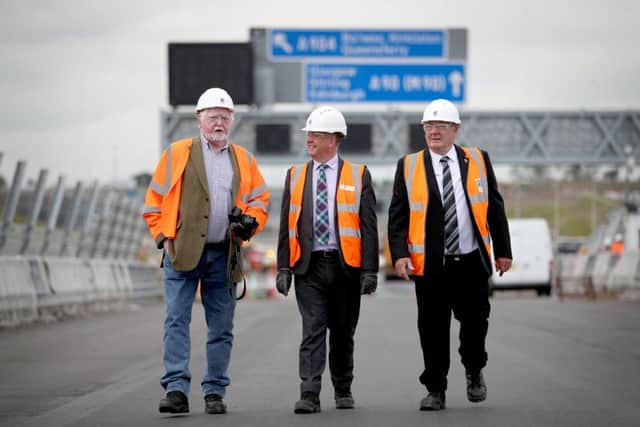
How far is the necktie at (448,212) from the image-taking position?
9828mm

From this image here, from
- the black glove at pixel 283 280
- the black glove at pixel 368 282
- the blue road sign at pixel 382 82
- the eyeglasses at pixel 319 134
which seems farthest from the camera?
the blue road sign at pixel 382 82

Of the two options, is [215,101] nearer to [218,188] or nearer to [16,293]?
[218,188]

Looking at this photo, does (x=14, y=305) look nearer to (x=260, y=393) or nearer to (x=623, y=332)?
(x=623, y=332)

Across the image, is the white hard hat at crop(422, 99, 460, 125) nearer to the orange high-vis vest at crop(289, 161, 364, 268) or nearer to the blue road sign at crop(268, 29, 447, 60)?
the orange high-vis vest at crop(289, 161, 364, 268)

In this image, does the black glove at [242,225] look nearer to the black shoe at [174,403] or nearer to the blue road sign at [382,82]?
the black shoe at [174,403]

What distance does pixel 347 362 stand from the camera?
1000 cm

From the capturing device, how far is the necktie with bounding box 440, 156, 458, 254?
9.83 meters

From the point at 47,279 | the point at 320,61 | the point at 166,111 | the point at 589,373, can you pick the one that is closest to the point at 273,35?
the point at 320,61

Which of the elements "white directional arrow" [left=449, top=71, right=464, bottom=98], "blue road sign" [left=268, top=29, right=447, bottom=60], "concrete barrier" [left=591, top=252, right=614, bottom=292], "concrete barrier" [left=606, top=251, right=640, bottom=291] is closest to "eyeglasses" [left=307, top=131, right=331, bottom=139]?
"concrete barrier" [left=606, top=251, right=640, bottom=291]

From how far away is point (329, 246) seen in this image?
32.6 ft

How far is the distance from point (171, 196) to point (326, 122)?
1186mm

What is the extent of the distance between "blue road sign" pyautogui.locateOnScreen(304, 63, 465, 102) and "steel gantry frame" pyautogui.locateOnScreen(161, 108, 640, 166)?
116 inches

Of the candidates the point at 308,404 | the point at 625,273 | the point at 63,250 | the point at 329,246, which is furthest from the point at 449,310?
the point at 625,273

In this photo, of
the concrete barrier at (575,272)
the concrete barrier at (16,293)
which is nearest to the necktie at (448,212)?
the concrete barrier at (16,293)
